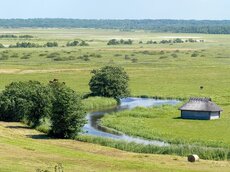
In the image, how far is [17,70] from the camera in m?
135

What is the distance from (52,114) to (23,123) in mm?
10032

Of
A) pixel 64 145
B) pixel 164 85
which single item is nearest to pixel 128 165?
pixel 64 145

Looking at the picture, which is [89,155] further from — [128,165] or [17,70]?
[17,70]

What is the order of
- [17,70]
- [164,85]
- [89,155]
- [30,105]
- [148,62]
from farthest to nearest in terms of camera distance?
1. [148,62]
2. [17,70]
3. [164,85]
4. [30,105]
5. [89,155]

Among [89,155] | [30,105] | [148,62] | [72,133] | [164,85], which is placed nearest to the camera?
[89,155]

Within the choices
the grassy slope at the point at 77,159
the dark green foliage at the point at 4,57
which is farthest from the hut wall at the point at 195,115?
the dark green foliage at the point at 4,57

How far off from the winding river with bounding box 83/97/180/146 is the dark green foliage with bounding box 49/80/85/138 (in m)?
4.03

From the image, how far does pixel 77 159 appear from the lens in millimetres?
49531

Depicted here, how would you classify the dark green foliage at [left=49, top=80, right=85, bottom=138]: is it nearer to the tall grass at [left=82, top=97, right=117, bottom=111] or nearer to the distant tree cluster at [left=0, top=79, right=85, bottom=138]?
the distant tree cluster at [left=0, top=79, right=85, bottom=138]

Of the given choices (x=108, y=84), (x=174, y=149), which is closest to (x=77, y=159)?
(x=174, y=149)

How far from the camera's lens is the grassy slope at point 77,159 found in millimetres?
45688

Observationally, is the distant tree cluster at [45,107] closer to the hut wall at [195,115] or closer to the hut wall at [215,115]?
the hut wall at [195,115]

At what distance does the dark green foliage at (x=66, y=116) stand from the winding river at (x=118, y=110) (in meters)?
4.03

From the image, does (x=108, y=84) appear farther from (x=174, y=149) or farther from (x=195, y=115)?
(x=174, y=149)
